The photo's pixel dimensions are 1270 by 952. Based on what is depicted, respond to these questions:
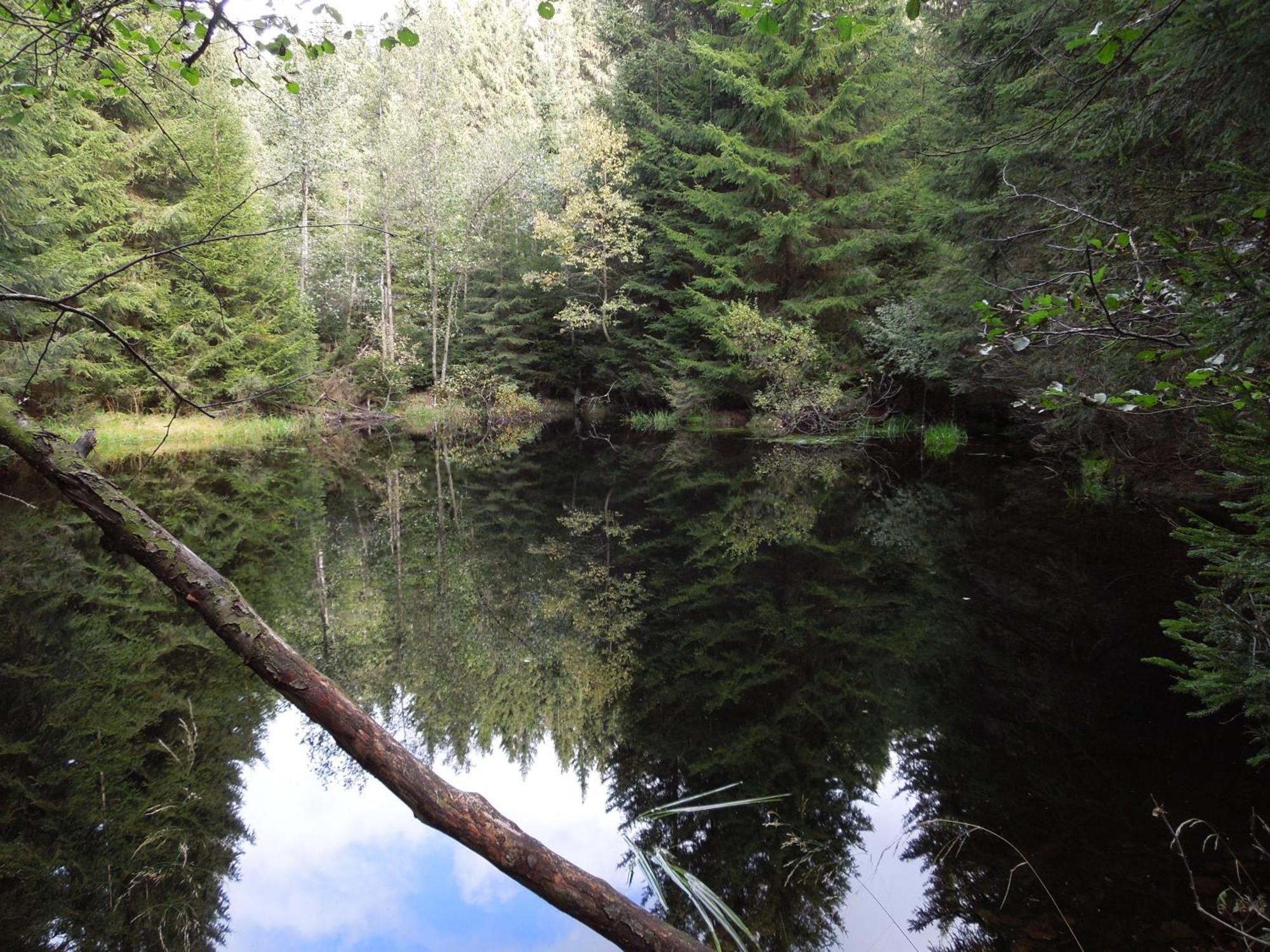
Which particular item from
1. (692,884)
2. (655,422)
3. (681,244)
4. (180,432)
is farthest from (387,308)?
(692,884)

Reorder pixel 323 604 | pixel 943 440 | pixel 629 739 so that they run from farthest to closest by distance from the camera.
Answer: pixel 943 440
pixel 323 604
pixel 629 739

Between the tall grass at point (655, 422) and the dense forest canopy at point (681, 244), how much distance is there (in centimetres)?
58

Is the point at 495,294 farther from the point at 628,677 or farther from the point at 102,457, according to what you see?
the point at 628,677

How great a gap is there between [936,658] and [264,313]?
1621cm

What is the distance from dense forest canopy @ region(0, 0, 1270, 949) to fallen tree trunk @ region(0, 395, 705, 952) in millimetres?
326

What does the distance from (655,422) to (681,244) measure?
5101 mm

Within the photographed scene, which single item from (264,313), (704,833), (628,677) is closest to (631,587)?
(628,677)

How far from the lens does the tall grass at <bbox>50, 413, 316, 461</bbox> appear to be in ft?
38.3

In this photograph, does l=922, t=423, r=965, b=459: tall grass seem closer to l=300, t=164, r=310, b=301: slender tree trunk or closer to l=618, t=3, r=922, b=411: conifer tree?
l=618, t=3, r=922, b=411: conifer tree

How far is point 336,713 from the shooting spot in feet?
5.77

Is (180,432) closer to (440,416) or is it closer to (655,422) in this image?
(440,416)

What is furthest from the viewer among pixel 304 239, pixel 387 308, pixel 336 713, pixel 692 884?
pixel 304 239

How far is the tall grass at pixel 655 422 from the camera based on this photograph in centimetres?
2044

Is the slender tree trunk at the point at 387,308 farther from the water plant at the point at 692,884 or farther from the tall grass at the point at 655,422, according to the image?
the water plant at the point at 692,884
